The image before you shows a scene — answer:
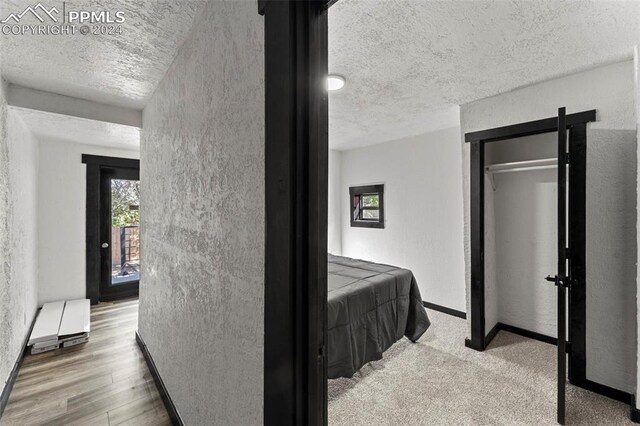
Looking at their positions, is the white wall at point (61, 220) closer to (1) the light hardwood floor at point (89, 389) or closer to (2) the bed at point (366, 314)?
(1) the light hardwood floor at point (89, 389)

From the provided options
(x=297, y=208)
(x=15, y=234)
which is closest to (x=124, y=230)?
(x=15, y=234)

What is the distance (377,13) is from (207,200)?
135 centimetres

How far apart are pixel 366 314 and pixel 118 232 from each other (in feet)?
13.4

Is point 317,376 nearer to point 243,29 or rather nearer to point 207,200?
point 207,200

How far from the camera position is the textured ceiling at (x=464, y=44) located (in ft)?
4.96

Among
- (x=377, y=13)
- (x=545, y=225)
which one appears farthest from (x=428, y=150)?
(x=377, y=13)

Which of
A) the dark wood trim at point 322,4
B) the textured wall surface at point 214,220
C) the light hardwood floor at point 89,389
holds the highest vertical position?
the dark wood trim at point 322,4

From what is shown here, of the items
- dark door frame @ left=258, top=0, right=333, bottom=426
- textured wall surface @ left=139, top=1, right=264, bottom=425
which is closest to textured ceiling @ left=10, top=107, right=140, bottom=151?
textured wall surface @ left=139, top=1, right=264, bottom=425

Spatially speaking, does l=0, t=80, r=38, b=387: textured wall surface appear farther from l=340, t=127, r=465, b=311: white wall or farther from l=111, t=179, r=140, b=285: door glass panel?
l=340, t=127, r=465, b=311: white wall

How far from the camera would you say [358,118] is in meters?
3.40

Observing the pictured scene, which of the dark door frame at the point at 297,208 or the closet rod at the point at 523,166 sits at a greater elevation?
the closet rod at the point at 523,166

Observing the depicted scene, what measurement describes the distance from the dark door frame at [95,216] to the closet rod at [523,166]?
16.4 ft

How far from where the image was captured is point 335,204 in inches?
211

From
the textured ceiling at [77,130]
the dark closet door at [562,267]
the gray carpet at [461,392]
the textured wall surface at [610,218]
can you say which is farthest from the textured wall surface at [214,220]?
the textured wall surface at [610,218]
